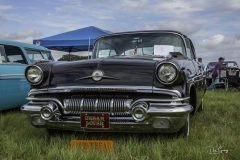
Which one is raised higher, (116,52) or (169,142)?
(116,52)

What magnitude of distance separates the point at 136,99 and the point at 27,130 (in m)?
1.64

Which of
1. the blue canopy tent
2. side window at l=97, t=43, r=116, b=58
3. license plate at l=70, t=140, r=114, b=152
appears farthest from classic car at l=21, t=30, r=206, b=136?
the blue canopy tent

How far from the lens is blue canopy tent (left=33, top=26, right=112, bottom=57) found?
12.0 metres

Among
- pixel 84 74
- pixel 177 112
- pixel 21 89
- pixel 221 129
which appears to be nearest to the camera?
pixel 177 112

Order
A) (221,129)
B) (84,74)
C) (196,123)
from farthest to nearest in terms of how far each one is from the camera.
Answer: (196,123) → (221,129) → (84,74)

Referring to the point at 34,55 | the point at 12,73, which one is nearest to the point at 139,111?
the point at 12,73

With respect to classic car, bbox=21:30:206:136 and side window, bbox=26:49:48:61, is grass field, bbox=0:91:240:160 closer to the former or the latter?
classic car, bbox=21:30:206:136

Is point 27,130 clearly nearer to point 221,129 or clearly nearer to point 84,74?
point 84,74

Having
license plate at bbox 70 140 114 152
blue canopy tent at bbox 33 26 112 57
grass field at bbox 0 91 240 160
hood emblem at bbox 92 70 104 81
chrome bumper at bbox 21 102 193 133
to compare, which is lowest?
grass field at bbox 0 91 240 160

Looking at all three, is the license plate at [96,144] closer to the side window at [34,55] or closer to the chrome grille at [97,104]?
the chrome grille at [97,104]

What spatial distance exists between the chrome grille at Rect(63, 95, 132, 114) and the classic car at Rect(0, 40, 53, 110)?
7.57 ft

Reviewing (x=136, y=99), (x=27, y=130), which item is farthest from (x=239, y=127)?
(x=27, y=130)

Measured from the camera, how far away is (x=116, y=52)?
423 centimetres

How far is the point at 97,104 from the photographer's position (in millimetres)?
2836
